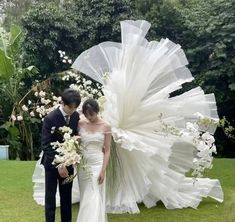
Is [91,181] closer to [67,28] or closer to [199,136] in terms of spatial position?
[199,136]

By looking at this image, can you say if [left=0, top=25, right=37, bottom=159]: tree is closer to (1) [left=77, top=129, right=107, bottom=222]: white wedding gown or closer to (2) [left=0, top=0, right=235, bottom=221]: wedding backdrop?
(2) [left=0, top=0, right=235, bottom=221]: wedding backdrop

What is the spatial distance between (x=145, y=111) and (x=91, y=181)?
1312mm

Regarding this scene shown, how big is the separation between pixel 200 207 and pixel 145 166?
96 cm

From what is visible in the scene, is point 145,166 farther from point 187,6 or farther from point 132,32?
point 187,6

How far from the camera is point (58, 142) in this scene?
480cm

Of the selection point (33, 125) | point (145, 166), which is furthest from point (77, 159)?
point (33, 125)

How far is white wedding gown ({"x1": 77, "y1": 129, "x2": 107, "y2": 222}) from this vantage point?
5.00m

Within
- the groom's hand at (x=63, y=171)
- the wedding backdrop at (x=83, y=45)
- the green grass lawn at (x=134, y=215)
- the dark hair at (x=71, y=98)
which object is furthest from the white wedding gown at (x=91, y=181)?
the wedding backdrop at (x=83, y=45)

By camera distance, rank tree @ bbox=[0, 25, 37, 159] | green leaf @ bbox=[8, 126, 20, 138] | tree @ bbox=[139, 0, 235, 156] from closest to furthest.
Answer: tree @ bbox=[0, 25, 37, 159] < green leaf @ bbox=[8, 126, 20, 138] < tree @ bbox=[139, 0, 235, 156]

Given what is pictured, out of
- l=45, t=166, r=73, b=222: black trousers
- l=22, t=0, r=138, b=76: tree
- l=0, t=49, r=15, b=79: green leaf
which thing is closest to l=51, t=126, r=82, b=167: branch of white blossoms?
l=45, t=166, r=73, b=222: black trousers

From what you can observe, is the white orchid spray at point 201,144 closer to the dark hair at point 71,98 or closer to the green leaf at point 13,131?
the dark hair at point 71,98

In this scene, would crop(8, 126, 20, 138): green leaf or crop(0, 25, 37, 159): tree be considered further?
crop(8, 126, 20, 138): green leaf

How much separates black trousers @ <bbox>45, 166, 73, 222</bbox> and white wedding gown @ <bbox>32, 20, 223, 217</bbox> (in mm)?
962

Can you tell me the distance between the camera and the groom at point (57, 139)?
481 centimetres
